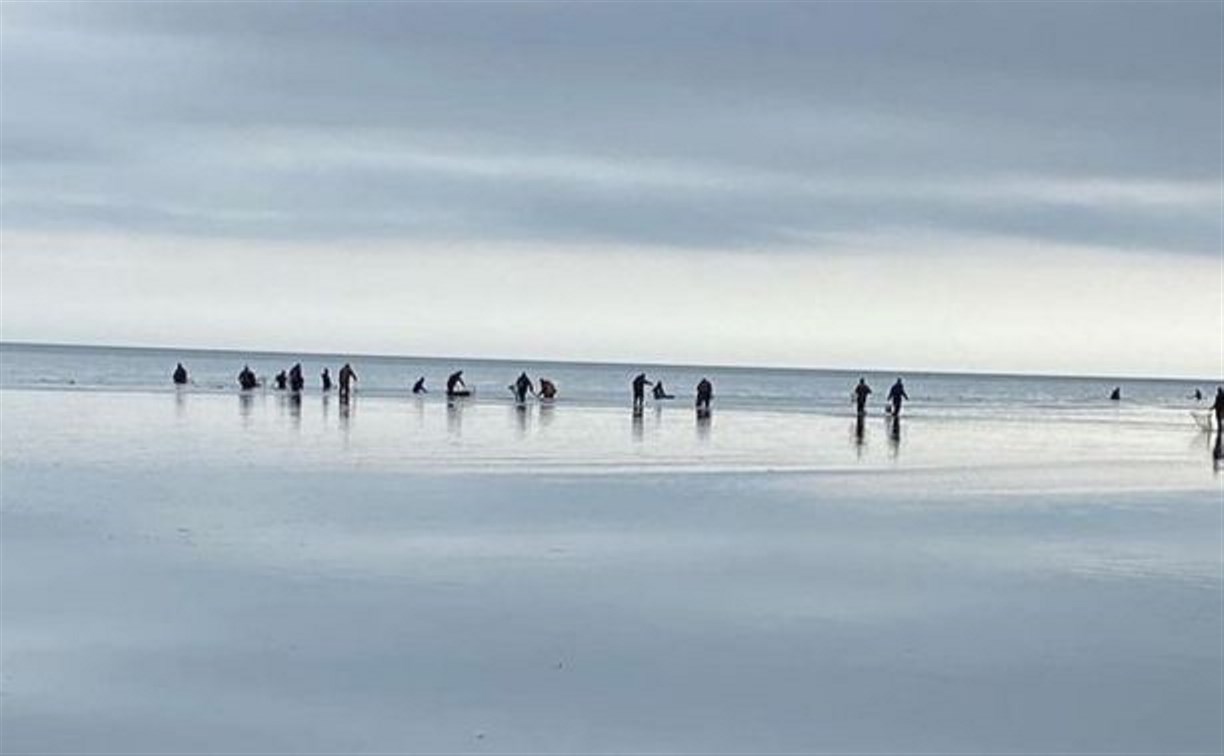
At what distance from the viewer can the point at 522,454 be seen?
1382 inches

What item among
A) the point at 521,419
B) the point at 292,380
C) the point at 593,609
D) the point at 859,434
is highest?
the point at 292,380

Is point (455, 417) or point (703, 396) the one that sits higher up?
A: point (703, 396)

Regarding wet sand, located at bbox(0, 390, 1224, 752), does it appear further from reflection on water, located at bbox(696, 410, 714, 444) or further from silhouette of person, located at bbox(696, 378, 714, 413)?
silhouette of person, located at bbox(696, 378, 714, 413)

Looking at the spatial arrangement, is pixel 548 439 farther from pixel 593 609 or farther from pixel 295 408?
pixel 593 609

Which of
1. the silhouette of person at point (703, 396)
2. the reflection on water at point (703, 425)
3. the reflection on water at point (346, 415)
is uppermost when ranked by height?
the silhouette of person at point (703, 396)

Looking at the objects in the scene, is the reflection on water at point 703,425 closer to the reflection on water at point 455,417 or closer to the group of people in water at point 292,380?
the reflection on water at point 455,417

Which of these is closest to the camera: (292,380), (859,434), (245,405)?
(859,434)

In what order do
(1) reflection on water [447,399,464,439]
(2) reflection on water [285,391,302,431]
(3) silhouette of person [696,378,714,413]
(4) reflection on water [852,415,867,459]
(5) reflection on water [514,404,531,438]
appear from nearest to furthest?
(4) reflection on water [852,415,867,459] < (1) reflection on water [447,399,464,439] < (5) reflection on water [514,404,531,438] < (2) reflection on water [285,391,302,431] < (3) silhouette of person [696,378,714,413]

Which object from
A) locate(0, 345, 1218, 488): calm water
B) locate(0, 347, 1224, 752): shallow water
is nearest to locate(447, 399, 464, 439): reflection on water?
locate(0, 345, 1218, 488): calm water

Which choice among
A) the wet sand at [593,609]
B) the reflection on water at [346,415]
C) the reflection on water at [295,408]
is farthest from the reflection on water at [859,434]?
the reflection on water at [295,408]

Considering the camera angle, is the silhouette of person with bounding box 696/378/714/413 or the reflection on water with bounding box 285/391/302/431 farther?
the silhouette of person with bounding box 696/378/714/413

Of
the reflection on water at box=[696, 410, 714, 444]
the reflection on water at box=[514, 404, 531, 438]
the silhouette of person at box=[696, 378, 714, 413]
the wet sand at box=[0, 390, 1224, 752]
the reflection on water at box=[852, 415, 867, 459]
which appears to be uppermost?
the silhouette of person at box=[696, 378, 714, 413]

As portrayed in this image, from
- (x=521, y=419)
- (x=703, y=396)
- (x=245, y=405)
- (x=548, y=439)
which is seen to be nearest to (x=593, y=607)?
(x=548, y=439)

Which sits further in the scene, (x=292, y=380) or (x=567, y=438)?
(x=292, y=380)
